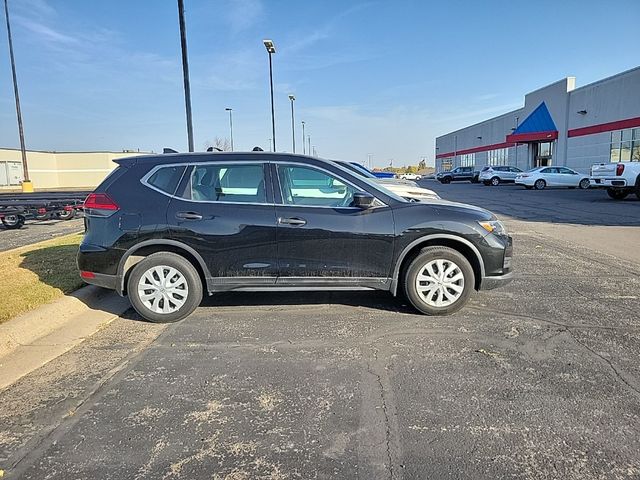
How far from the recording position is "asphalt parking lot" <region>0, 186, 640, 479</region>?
8.63 ft

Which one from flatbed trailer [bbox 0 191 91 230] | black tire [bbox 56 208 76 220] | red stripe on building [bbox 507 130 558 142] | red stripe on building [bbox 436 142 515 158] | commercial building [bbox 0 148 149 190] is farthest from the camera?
commercial building [bbox 0 148 149 190]


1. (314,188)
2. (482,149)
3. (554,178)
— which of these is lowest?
(554,178)

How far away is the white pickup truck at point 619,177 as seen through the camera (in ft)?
60.3

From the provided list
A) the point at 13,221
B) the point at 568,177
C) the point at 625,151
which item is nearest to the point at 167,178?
the point at 13,221

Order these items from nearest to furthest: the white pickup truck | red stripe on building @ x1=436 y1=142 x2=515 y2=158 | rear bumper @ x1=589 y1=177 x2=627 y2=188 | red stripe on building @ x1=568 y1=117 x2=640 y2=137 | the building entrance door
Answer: the white pickup truck < rear bumper @ x1=589 y1=177 x2=627 y2=188 < red stripe on building @ x1=568 y1=117 x2=640 y2=137 < the building entrance door < red stripe on building @ x1=436 y1=142 x2=515 y2=158

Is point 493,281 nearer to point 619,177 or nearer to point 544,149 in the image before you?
point 619,177

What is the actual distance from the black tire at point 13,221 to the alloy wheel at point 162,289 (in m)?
10.8

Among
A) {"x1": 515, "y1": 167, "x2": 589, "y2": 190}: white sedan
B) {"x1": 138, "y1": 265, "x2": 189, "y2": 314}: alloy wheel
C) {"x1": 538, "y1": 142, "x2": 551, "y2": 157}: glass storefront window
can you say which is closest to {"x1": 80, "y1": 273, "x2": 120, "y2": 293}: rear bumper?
{"x1": 138, "y1": 265, "x2": 189, "y2": 314}: alloy wheel

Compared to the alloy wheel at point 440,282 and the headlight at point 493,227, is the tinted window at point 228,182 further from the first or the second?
the headlight at point 493,227

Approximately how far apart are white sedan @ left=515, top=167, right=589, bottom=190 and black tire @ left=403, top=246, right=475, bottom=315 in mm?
29422

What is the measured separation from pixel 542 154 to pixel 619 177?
86.8 feet

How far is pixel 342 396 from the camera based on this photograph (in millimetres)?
3363

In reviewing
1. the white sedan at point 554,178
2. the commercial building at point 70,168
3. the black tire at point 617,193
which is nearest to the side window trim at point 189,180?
the black tire at point 617,193

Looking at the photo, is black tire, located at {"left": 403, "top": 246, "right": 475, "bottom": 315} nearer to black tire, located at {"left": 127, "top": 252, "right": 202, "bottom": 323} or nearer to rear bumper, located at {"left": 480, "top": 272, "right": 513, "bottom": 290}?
rear bumper, located at {"left": 480, "top": 272, "right": 513, "bottom": 290}
